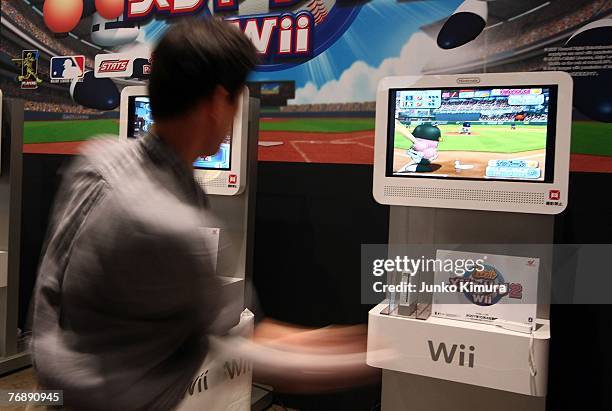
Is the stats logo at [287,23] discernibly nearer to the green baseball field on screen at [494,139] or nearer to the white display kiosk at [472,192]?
the white display kiosk at [472,192]

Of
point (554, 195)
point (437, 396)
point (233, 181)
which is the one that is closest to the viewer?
point (554, 195)

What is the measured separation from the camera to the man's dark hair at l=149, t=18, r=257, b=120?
108 centimetres

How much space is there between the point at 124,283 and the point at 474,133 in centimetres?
177

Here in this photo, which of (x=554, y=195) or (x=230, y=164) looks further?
(x=230, y=164)

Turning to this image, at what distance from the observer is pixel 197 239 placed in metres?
1.02

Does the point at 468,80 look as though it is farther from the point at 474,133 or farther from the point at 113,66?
the point at 113,66

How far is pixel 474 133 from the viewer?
2391mm

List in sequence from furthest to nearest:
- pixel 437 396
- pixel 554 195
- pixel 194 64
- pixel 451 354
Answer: pixel 437 396 < pixel 451 354 < pixel 554 195 < pixel 194 64

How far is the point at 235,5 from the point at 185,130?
287cm

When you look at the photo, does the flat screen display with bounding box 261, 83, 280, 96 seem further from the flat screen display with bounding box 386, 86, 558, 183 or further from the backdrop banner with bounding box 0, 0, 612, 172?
the flat screen display with bounding box 386, 86, 558, 183

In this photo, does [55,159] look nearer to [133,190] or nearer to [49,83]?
[49,83]

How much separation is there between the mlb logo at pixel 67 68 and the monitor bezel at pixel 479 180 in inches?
107

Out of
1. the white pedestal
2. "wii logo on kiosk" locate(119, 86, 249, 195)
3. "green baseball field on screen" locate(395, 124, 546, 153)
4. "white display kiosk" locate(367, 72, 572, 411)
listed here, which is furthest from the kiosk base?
"wii logo on kiosk" locate(119, 86, 249, 195)

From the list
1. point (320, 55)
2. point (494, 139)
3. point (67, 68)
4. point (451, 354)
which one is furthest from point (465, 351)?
point (67, 68)
